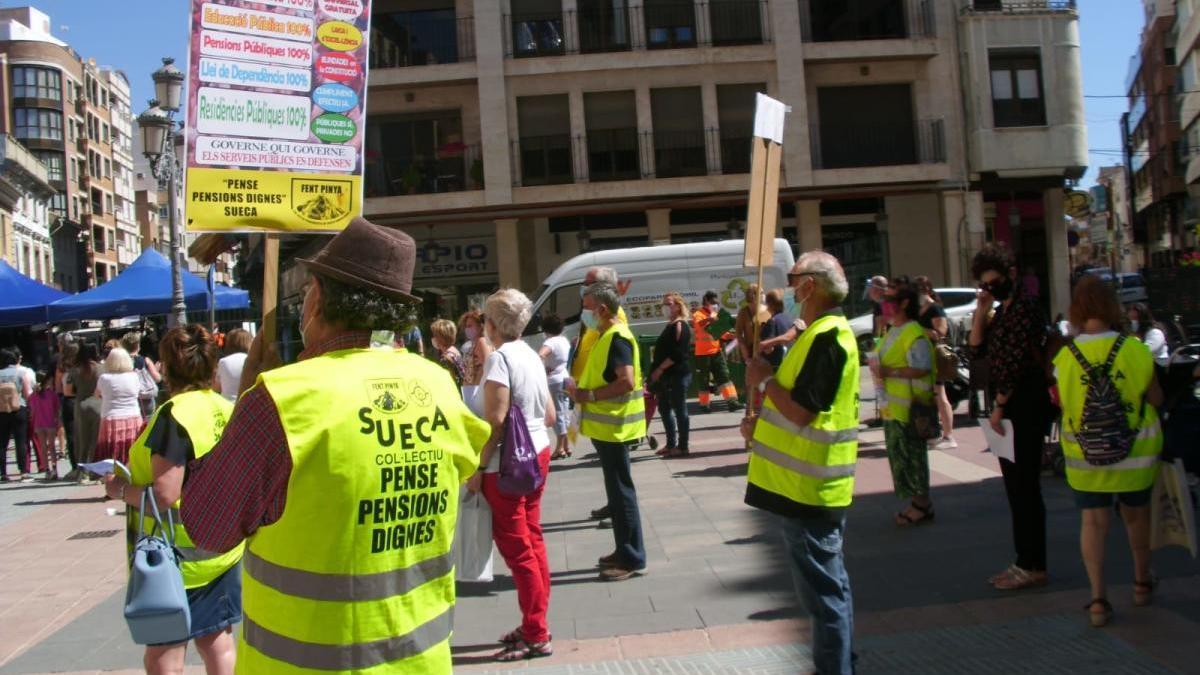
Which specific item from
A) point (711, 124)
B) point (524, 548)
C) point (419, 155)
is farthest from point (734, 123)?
point (524, 548)

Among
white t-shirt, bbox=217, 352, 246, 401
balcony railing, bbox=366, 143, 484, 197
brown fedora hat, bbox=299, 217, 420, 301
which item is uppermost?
balcony railing, bbox=366, 143, 484, 197

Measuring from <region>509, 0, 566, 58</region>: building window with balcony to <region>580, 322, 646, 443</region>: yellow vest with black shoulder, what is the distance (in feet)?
73.6

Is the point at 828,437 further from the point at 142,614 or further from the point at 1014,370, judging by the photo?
the point at 142,614

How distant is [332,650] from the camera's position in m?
2.49

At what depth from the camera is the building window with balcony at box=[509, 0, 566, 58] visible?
28.7 meters

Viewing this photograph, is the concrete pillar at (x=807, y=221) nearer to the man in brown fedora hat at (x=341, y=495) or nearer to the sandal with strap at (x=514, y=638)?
the sandal with strap at (x=514, y=638)

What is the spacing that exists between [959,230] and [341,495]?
27969 mm

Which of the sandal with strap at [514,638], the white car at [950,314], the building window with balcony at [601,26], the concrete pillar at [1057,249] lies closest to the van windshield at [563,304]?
the white car at [950,314]

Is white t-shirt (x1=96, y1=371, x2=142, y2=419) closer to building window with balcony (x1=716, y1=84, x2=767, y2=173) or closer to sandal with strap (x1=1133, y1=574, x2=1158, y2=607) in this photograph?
sandal with strap (x1=1133, y1=574, x2=1158, y2=607)

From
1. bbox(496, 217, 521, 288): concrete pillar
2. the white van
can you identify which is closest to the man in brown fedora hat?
the white van

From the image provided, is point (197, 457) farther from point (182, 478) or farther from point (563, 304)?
point (563, 304)

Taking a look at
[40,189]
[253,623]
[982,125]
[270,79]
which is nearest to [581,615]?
[270,79]

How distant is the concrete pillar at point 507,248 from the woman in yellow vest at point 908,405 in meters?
20.8

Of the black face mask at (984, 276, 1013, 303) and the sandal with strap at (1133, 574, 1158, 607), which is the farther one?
the black face mask at (984, 276, 1013, 303)
